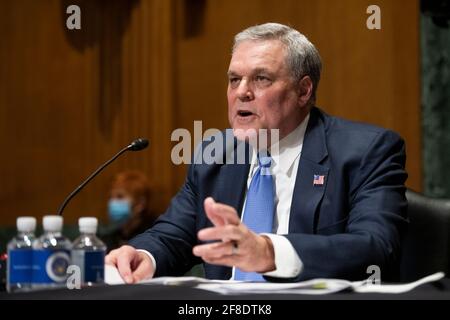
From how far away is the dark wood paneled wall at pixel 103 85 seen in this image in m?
5.64

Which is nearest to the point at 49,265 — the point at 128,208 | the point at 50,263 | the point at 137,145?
the point at 50,263

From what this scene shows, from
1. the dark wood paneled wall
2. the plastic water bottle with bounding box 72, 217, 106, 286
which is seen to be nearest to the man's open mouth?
the plastic water bottle with bounding box 72, 217, 106, 286

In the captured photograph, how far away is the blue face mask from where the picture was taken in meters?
5.02

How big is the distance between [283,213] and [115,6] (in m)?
3.35

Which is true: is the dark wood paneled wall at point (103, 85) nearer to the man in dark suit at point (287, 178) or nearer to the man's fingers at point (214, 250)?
the man in dark suit at point (287, 178)

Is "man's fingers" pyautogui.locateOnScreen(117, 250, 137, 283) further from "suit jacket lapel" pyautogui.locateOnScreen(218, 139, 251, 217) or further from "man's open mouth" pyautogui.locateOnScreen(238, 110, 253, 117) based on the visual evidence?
"man's open mouth" pyautogui.locateOnScreen(238, 110, 253, 117)

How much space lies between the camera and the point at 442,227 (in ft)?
9.37

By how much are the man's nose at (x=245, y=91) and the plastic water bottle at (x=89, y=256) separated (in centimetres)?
99

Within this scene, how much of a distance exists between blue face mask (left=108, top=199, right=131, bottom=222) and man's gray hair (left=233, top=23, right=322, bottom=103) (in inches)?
84.6

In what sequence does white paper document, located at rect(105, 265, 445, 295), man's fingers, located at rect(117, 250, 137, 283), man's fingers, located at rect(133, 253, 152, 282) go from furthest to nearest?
1. man's fingers, located at rect(133, 253, 152, 282)
2. man's fingers, located at rect(117, 250, 137, 283)
3. white paper document, located at rect(105, 265, 445, 295)

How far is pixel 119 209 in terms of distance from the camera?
5.05 meters

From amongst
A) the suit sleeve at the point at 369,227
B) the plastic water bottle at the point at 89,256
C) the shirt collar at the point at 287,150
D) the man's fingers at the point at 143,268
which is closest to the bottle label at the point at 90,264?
the plastic water bottle at the point at 89,256

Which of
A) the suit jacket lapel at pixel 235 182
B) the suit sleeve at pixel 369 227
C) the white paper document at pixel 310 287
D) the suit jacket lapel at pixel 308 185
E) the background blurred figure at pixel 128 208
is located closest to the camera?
the white paper document at pixel 310 287
